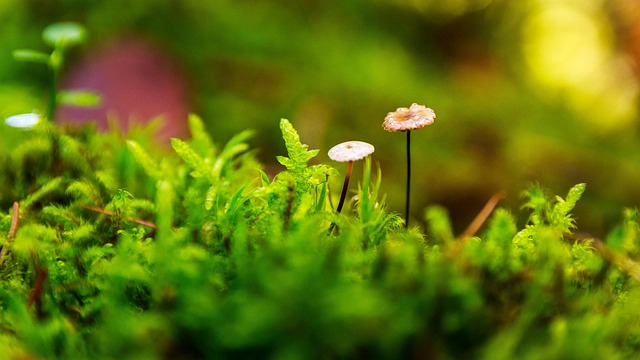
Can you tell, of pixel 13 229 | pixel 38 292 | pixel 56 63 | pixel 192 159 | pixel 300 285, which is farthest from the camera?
pixel 56 63

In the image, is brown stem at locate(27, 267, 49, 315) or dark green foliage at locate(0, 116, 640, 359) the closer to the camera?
dark green foliage at locate(0, 116, 640, 359)

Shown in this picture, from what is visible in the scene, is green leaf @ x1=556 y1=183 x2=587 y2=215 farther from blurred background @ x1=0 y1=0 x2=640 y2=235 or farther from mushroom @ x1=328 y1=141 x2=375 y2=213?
blurred background @ x1=0 y1=0 x2=640 y2=235

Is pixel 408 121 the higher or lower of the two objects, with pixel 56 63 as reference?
lower

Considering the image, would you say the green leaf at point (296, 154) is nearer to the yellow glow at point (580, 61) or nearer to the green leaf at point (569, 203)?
the green leaf at point (569, 203)

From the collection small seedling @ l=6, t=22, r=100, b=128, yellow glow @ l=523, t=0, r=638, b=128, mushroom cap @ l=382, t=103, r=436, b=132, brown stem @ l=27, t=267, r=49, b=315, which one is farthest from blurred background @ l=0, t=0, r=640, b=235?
brown stem @ l=27, t=267, r=49, b=315

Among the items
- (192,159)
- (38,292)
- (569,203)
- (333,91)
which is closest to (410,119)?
(569,203)

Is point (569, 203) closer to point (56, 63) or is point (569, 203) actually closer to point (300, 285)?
point (300, 285)

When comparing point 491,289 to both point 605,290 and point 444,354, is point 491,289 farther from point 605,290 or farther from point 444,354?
point 605,290

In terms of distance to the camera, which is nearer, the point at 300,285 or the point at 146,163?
the point at 300,285
